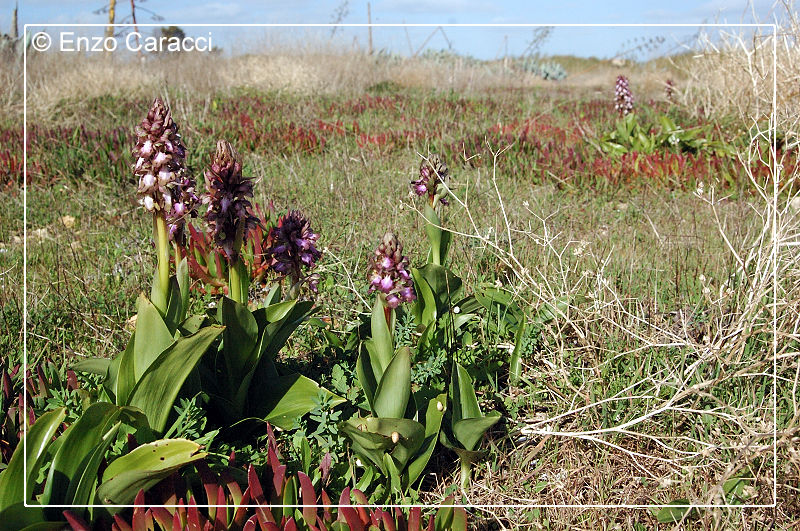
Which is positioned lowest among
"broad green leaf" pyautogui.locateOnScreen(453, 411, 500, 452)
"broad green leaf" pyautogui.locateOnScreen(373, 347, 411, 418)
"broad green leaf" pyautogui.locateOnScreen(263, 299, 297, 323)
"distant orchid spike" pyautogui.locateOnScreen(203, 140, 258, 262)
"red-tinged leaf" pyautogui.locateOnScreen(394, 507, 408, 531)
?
"red-tinged leaf" pyautogui.locateOnScreen(394, 507, 408, 531)

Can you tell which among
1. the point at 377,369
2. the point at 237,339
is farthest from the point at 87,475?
the point at 377,369

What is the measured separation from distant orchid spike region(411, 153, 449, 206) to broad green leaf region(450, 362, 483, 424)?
92 cm

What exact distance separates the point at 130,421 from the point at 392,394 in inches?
30.4

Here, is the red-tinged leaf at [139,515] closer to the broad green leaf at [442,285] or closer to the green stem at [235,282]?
the green stem at [235,282]

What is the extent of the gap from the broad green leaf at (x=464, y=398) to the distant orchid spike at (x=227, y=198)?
85cm

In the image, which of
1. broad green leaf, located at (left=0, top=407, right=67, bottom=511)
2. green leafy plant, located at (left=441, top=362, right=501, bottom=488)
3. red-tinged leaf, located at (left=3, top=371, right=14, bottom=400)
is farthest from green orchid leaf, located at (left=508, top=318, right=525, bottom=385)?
red-tinged leaf, located at (left=3, top=371, right=14, bottom=400)

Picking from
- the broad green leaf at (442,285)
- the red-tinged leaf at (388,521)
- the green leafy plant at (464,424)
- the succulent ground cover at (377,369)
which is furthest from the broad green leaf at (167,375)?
the broad green leaf at (442,285)

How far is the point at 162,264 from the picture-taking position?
204 cm

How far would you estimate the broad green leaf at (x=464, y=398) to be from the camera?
2221mm

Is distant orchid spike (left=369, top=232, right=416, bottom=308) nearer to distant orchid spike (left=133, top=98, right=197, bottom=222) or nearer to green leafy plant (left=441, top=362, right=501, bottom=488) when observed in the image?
green leafy plant (left=441, top=362, right=501, bottom=488)

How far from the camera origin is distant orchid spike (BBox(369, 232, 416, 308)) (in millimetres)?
2299

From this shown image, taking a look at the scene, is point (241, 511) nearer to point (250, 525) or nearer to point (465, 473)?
point (250, 525)

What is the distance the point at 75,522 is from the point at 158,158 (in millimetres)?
1017

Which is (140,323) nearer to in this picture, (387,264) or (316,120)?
(387,264)
